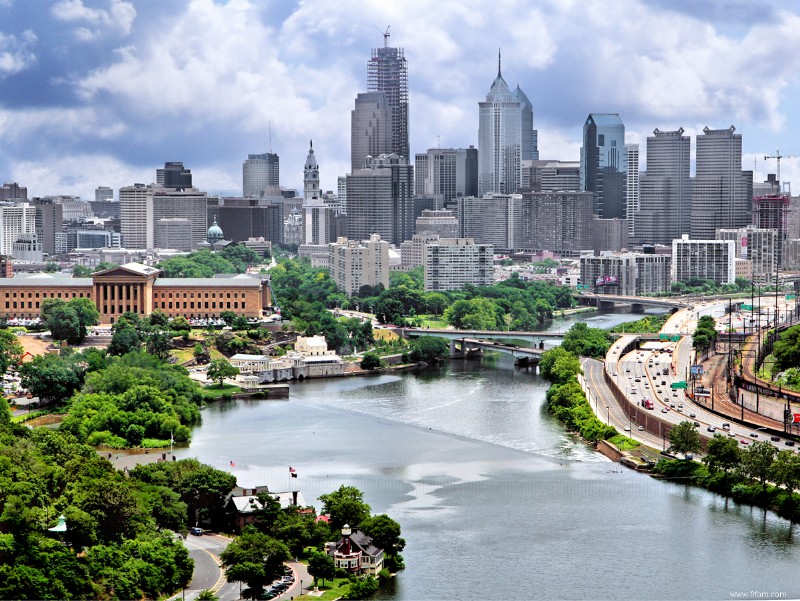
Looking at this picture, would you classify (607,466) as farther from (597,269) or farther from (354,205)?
(354,205)

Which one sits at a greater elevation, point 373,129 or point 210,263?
point 373,129

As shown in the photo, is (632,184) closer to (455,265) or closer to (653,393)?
(455,265)

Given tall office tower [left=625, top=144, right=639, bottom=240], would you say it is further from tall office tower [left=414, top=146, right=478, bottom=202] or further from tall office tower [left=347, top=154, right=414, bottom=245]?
tall office tower [left=347, top=154, right=414, bottom=245]

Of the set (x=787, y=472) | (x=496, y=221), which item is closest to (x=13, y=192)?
(x=496, y=221)

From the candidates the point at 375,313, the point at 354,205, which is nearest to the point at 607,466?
the point at 375,313

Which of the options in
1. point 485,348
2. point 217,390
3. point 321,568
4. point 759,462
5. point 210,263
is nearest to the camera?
point 321,568

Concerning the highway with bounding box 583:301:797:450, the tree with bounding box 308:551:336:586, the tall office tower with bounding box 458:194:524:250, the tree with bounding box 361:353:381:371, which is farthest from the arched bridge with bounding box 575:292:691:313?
the tree with bounding box 308:551:336:586

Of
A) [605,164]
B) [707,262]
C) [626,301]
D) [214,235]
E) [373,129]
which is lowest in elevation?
[626,301]
